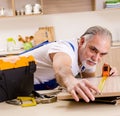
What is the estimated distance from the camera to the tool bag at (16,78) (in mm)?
1239

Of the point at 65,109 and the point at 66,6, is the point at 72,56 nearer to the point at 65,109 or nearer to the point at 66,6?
the point at 65,109

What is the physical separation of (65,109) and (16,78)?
0.32 metres

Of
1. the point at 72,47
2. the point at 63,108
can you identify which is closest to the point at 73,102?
the point at 63,108

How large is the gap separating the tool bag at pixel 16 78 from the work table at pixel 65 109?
103mm

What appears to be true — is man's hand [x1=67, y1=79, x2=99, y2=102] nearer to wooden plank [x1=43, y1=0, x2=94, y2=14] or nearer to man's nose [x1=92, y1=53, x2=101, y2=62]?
man's nose [x1=92, y1=53, x2=101, y2=62]

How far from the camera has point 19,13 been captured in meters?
3.94

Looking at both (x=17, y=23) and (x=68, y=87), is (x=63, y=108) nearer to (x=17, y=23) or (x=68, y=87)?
(x=68, y=87)

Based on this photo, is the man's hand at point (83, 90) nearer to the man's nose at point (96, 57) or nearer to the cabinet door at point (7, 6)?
the man's nose at point (96, 57)

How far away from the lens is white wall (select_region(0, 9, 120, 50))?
13.8ft

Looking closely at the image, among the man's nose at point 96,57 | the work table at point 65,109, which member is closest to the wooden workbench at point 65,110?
the work table at point 65,109

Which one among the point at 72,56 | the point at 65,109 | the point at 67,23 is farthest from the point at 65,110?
the point at 67,23

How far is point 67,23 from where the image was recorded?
13.9 feet

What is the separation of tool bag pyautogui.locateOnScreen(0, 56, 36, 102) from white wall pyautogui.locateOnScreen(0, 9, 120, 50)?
2.94 meters

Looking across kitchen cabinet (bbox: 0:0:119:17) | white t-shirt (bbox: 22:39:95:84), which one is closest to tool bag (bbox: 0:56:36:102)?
white t-shirt (bbox: 22:39:95:84)
